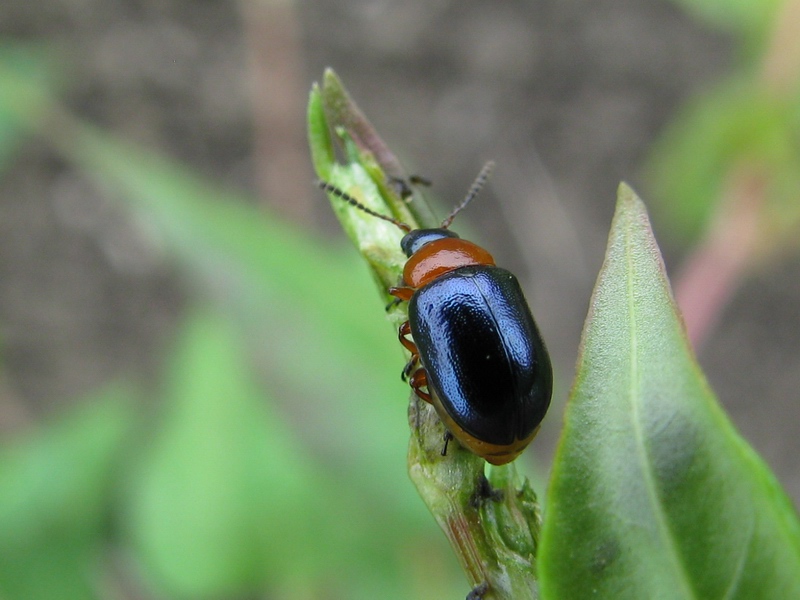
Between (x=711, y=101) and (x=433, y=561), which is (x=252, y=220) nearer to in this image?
(x=433, y=561)

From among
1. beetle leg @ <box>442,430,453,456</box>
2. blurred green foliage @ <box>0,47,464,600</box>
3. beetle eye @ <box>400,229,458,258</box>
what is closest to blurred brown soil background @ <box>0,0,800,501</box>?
blurred green foliage @ <box>0,47,464,600</box>

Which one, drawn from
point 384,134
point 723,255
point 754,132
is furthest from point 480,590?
point 384,134

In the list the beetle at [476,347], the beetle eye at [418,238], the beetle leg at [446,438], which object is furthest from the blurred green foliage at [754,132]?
the beetle leg at [446,438]

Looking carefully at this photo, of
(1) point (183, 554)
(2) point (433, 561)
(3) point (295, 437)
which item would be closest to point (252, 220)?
(3) point (295, 437)

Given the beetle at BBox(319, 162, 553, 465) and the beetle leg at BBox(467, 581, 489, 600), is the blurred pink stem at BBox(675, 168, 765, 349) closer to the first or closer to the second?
the beetle at BBox(319, 162, 553, 465)

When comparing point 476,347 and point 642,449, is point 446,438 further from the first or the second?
point 476,347
